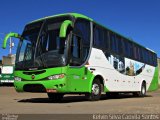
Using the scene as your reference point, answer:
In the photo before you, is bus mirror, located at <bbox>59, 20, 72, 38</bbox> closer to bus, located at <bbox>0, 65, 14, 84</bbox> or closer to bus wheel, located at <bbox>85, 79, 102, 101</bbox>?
bus wheel, located at <bbox>85, 79, 102, 101</bbox>

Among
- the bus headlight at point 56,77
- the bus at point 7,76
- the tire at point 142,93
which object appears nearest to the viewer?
the bus headlight at point 56,77

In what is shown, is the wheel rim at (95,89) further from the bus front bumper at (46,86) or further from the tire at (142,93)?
the tire at (142,93)

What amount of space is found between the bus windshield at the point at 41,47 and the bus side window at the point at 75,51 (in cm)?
42

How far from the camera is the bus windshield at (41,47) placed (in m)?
13.5

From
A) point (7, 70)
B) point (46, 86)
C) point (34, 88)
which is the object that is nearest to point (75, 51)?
point (46, 86)

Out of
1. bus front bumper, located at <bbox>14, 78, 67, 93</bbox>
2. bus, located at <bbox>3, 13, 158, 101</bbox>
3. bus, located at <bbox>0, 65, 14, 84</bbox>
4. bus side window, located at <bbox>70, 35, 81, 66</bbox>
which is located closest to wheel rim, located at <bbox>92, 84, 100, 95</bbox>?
bus, located at <bbox>3, 13, 158, 101</bbox>

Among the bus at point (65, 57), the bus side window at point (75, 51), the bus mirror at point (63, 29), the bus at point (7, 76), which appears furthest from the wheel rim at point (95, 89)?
the bus at point (7, 76)

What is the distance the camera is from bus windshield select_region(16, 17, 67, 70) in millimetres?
13492

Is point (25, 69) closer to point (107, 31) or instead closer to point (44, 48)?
point (44, 48)

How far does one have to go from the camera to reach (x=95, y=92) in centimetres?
1538

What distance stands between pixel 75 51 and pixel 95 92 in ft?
7.70

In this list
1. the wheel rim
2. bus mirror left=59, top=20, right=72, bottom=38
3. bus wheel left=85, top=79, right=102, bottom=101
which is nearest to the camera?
bus mirror left=59, top=20, right=72, bottom=38

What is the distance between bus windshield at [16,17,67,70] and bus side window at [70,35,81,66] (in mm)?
416

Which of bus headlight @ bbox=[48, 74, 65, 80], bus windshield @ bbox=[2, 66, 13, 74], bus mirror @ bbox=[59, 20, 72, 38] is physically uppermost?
bus windshield @ bbox=[2, 66, 13, 74]
